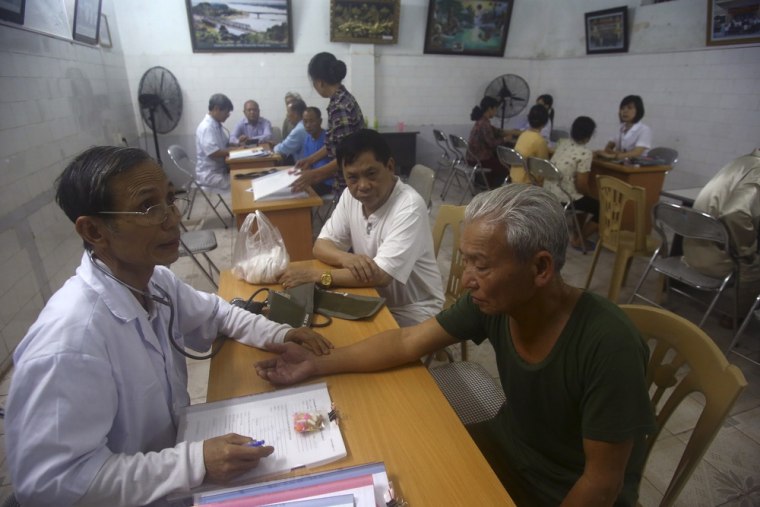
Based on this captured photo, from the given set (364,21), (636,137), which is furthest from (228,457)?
(364,21)

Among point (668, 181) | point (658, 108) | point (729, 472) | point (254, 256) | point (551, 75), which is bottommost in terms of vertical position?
point (729, 472)

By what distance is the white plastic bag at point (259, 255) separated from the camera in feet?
5.09

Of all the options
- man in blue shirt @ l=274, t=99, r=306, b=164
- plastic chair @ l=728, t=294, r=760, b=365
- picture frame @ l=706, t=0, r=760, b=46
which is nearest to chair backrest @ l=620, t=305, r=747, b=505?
plastic chair @ l=728, t=294, r=760, b=365

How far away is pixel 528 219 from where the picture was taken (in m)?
0.80

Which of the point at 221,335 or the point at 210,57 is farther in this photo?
the point at 210,57

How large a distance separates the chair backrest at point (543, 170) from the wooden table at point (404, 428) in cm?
289

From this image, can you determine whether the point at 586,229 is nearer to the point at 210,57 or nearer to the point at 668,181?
the point at 668,181

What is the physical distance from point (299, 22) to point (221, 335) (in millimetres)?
5558

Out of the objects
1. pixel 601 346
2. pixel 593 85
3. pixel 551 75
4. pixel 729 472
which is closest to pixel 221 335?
pixel 601 346

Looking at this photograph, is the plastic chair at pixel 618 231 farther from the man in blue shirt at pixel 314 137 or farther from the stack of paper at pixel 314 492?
the stack of paper at pixel 314 492

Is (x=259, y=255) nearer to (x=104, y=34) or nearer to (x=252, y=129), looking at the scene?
(x=252, y=129)

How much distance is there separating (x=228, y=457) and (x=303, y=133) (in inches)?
151

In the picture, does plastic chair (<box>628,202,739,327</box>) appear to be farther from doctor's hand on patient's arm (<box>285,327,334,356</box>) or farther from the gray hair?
doctor's hand on patient's arm (<box>285,327,334,356</box>)

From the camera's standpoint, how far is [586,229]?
401 cm
